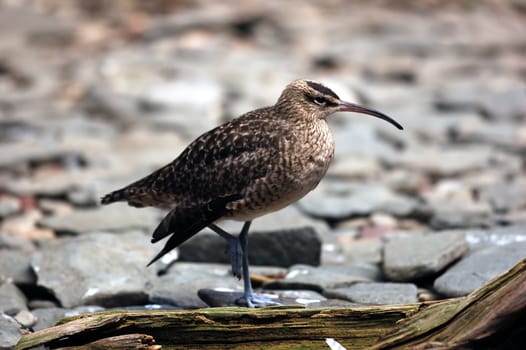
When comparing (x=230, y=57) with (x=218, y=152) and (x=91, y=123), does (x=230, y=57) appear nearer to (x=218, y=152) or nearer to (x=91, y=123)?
(x=91, y=123)

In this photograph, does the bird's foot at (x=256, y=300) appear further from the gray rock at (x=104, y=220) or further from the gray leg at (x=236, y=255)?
the gray rock at (x=104, y=220)

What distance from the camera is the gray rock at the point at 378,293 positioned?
6.17 m

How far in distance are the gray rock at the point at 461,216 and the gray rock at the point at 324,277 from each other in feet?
4.43

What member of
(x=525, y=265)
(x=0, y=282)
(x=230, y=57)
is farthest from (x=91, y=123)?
(x=525, y=265)

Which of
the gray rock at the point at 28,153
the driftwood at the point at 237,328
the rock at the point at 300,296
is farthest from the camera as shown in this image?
the gray rock at the point at 28,153

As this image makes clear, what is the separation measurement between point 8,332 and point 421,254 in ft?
9.52

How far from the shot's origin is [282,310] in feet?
17.3

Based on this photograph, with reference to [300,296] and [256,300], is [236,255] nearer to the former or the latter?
[256,300]

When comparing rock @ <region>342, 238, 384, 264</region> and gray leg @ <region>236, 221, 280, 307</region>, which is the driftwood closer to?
gray leg @ <region>236, 221, 280, 307</region>

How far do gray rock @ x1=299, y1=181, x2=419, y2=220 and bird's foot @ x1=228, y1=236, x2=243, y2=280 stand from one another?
8.57 ft

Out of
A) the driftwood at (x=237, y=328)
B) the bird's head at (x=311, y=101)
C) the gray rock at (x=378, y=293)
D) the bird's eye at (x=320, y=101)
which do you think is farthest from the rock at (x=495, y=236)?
the driftwood at (x=237, y=328)

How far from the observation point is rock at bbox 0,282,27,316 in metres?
6.25

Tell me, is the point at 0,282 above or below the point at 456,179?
below

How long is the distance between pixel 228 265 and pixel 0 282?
1672mm
